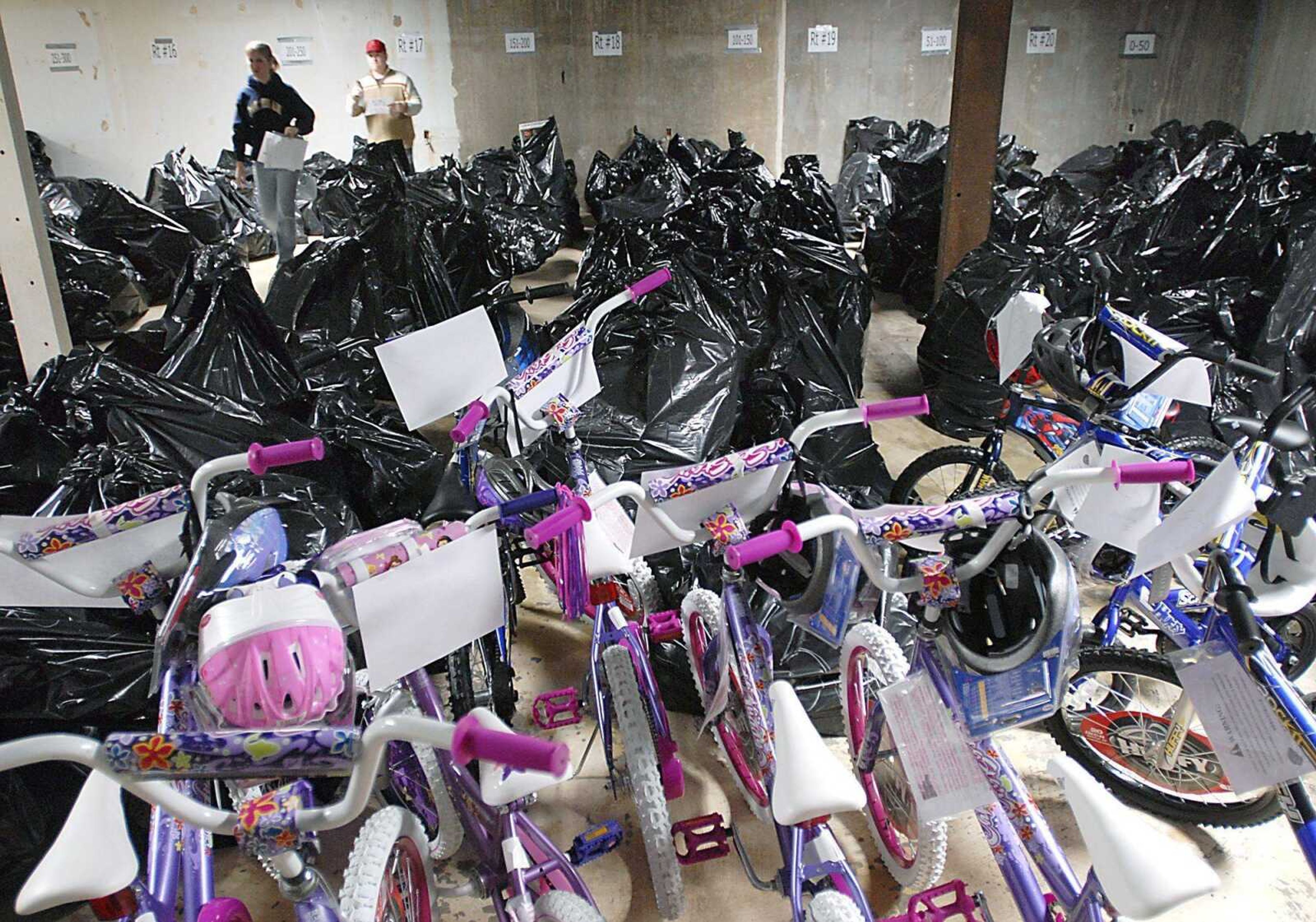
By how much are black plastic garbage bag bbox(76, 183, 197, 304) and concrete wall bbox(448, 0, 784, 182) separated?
9.06 feet

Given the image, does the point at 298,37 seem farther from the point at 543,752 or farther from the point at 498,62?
the point at 543,752

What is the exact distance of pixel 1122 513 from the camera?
1.23 metres

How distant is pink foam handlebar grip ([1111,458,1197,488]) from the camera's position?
1.02m

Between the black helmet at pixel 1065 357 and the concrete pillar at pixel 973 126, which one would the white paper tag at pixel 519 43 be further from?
the black helmet at pixel 1065 357

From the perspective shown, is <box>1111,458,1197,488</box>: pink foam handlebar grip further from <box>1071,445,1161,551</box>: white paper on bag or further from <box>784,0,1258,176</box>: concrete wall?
<box>784,0,1258,176</box>: concrete wall

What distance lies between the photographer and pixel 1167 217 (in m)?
3.51

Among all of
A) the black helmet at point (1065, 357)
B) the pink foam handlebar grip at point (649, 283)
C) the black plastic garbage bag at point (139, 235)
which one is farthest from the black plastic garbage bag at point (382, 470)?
the black plastic garbage bag at point (139, 235)

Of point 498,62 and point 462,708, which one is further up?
point 498,62

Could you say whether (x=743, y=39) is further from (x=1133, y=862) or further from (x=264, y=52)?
(x=1133, y=862)

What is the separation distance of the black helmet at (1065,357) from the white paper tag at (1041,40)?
5264mm

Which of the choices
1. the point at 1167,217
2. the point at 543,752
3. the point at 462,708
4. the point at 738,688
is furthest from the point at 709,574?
the point at 1167,217

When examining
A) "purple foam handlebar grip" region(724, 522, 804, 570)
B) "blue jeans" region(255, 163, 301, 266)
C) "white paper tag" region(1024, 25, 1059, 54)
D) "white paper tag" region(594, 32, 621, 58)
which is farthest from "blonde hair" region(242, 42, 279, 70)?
"white paper tag" region(1024, 25, 1059, 54)

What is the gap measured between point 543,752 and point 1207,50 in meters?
7.31

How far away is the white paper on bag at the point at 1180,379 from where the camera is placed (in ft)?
5.56
